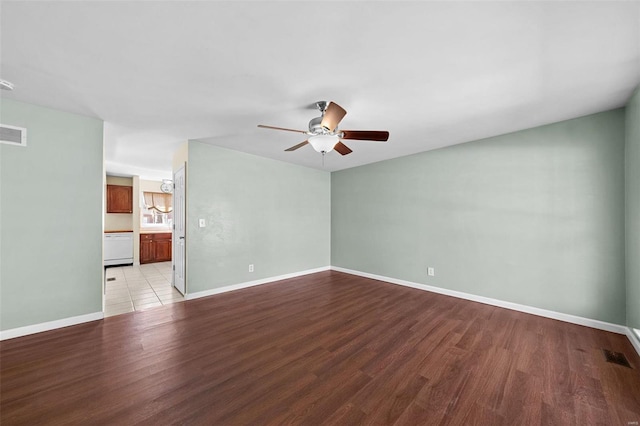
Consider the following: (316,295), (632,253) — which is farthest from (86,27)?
(632,253)

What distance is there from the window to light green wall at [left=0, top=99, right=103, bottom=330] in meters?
4.43

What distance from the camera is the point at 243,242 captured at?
4.43 metres

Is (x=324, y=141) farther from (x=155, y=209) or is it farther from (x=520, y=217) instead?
(x=155, y=209)

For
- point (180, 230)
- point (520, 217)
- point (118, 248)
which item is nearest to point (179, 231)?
point (180, 230)

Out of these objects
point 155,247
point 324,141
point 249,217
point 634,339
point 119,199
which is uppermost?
point 324,141

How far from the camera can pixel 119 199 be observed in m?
6.36

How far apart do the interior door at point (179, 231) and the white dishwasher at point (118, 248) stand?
9.39 ft

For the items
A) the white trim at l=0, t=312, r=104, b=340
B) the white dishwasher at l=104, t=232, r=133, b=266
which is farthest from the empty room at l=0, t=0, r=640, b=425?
the white dishwasher at l=104, t=232, r=133, b=266

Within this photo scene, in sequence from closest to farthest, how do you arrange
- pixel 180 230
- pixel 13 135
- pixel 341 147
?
pixel 13 135 → pixel 341 147 → pixel 180 230

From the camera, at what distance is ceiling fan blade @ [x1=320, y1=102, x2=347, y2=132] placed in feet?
6.42

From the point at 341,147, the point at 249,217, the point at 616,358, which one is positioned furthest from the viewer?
the point at 249,217

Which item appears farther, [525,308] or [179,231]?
[179,231]

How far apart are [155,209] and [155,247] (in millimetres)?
1310

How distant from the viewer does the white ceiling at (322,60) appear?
1403 mm
